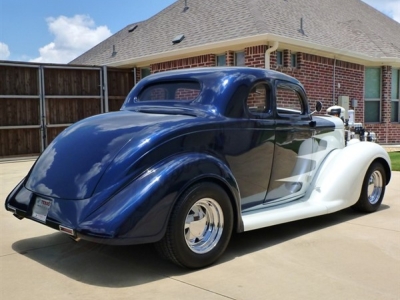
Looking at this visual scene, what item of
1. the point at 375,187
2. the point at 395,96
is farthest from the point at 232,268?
the point at 395,96

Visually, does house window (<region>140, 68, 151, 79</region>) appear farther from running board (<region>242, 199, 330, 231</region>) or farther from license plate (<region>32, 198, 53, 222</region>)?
license plate (<region>32, 198, 53, 222</region>)

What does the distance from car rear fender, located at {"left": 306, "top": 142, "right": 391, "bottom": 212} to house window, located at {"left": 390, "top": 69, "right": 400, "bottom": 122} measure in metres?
11.3

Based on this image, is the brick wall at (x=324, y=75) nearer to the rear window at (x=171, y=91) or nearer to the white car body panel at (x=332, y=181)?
the white car body panel at (x=332, y=181)

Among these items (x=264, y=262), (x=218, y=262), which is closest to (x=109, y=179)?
(x=218, y=262)

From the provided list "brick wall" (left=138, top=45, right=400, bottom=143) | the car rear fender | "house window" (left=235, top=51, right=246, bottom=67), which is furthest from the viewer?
"house window" (left=235, top=51, right=246, bottom=67)

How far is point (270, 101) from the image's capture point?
15.5 ft

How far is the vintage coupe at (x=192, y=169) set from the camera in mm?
3420

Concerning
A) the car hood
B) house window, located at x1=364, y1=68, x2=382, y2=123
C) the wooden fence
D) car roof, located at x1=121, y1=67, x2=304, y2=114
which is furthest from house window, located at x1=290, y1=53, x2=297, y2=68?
the car hood

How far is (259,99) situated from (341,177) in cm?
144

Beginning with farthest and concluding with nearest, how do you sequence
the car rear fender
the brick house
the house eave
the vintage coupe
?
the brick house, the house eave, the car rear fender, the vintage coupe

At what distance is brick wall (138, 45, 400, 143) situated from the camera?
1166cm

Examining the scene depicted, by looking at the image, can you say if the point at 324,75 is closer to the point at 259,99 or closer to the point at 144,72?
the point at 144,72

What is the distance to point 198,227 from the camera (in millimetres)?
3773

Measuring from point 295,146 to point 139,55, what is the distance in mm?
10461
